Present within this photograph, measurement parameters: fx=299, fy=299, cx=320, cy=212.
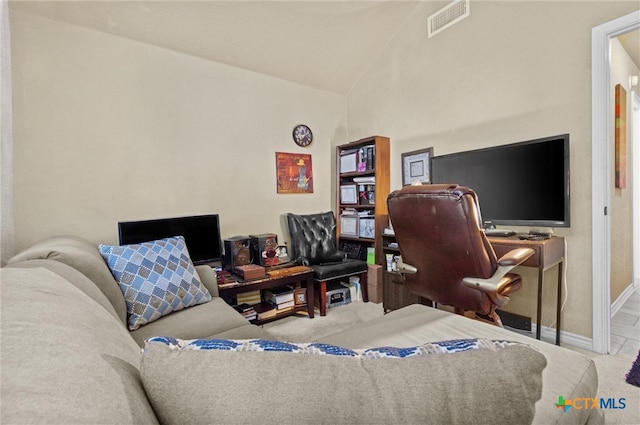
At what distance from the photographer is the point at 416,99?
3.22m

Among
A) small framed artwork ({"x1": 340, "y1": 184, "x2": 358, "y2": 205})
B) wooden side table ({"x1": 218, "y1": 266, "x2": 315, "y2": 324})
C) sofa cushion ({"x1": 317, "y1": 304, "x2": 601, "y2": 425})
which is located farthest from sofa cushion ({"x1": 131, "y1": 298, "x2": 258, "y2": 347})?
small framed artwork ({"x1": 340, "y1": 184, "x2": 358, "y2": 205})

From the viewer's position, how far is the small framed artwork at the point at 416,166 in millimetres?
3107

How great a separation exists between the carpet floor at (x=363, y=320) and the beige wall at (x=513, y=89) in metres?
0.27

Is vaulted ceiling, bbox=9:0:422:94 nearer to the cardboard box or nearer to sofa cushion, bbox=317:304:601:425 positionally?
the cardboard box

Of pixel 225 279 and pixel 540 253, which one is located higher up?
pixel 540 253

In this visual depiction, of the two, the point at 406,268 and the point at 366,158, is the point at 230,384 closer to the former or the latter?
the point at 406,268

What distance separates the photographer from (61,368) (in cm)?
40

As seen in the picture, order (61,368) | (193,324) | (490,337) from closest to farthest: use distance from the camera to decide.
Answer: (61,368) < (490,337) < (193,324)

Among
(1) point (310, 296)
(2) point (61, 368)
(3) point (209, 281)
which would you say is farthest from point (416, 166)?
(2) point (61, 368)

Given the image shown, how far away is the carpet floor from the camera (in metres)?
1.56

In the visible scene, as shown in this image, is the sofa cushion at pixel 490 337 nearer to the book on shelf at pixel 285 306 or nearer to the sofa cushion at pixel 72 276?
the sofa cushion at pixel 72 276

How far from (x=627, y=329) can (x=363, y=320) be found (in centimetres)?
215

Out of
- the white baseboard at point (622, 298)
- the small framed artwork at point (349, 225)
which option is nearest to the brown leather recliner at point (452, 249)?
the small framed artwork at point (349, 225)

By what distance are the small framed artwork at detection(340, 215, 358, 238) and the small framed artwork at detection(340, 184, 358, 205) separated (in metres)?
0.18
